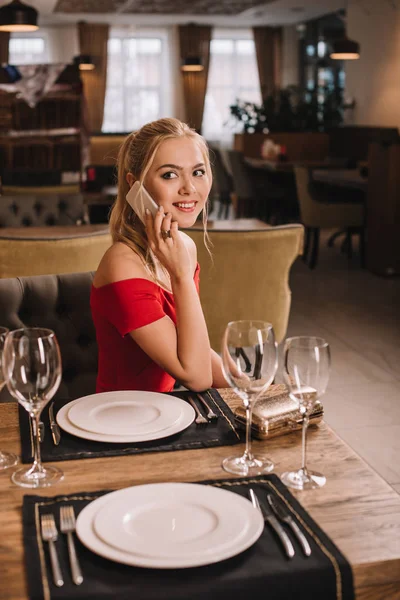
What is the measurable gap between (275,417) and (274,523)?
1.16 ft

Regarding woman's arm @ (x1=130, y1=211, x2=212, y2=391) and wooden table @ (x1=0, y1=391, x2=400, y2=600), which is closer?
wooden table @ (x1=0, y1=391, x2=400, y2=600)

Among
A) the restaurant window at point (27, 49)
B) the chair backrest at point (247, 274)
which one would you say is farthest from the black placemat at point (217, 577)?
the restaurant window at point (27, 49)

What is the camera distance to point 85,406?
4.89 feet

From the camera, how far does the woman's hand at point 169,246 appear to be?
1.79m

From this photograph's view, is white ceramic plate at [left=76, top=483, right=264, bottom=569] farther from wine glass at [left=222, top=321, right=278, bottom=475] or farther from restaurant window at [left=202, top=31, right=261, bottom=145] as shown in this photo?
restaurant window at [left=202, top=31, right=261, bottom=145]

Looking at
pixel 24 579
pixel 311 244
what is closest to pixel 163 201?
pixel 24 579

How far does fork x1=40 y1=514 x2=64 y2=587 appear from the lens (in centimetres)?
94

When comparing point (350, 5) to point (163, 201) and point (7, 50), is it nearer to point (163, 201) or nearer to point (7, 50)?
point (7, 50)

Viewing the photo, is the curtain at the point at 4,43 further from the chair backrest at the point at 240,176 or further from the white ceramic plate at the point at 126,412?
the white ceramic plate at the point at 126,412

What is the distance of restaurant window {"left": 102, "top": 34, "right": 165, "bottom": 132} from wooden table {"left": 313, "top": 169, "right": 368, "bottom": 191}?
9.08 m

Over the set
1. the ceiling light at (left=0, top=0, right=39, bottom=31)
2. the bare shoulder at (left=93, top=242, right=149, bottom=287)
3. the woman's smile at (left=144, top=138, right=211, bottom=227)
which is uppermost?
the ceiling light at (left=0, top=0, right=39, bottom=31)

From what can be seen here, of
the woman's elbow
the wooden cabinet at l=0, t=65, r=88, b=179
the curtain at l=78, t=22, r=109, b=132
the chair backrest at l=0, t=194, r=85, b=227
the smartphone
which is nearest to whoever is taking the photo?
the woman's elbow

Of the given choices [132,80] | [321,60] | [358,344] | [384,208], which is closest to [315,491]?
[358,344]

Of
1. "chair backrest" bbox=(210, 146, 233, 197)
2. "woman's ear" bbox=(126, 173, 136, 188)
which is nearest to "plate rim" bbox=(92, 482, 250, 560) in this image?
"woman's ear" bbox=(126, 173, 136, 188)
